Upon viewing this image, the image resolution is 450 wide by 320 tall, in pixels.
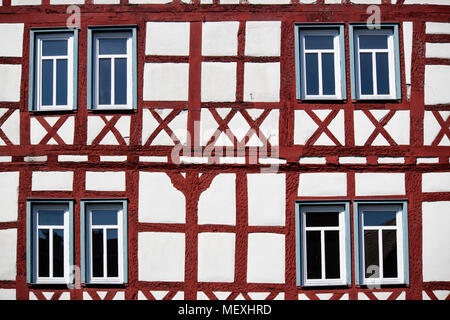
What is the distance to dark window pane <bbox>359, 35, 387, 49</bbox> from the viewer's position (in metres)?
9.41

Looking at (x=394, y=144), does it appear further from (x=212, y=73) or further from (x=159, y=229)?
(x=159, y=229)

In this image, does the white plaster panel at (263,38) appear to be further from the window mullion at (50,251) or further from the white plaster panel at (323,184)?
the window mullion at (50,251)

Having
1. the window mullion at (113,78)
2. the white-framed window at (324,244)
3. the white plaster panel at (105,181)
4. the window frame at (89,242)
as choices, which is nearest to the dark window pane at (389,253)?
the white-framed window at (324,244)

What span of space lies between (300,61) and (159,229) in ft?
12.1

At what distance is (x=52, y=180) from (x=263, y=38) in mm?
4230

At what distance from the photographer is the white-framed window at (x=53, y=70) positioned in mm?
9305

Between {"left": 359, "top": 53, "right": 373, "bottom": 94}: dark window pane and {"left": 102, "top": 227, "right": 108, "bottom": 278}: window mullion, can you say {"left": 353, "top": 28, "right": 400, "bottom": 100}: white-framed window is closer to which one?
{"left": 359, "top": 53, "right": 373, "bottom": 94}: dark window pane

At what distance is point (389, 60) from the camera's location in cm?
937

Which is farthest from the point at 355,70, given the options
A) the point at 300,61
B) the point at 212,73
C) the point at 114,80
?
the point at 114,80

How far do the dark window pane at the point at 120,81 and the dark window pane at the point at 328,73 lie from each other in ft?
11.1

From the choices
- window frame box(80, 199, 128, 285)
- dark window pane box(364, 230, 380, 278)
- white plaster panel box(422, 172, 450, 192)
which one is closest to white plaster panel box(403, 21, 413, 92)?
white plaster panel box(422, 172, 450, 192)

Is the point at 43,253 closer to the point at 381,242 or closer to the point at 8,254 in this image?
the point at 8,254

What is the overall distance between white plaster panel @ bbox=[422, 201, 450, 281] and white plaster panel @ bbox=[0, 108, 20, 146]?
682 cm
